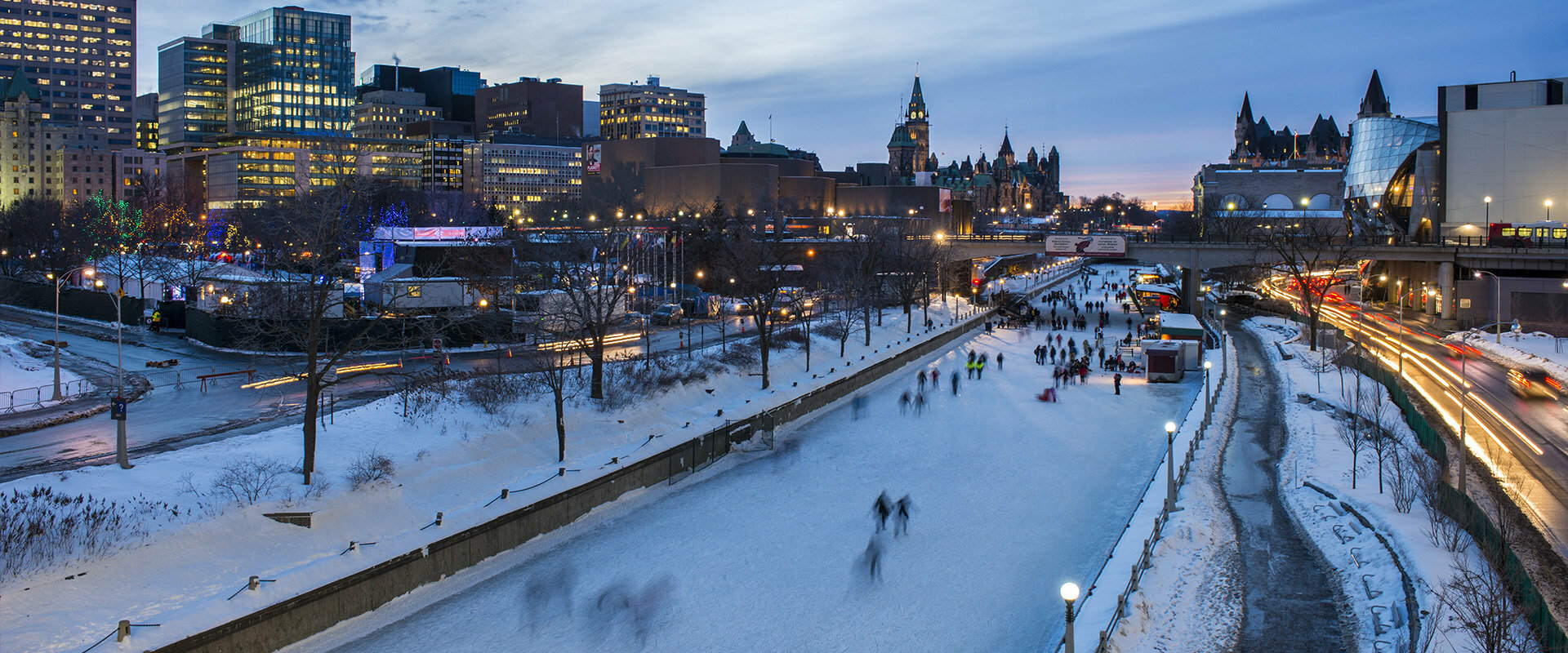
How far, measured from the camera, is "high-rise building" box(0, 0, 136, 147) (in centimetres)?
18888

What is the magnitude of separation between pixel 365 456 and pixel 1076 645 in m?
15.1

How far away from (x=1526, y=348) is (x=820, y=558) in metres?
39.8

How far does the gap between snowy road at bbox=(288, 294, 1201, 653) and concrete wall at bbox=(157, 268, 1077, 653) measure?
297 mm

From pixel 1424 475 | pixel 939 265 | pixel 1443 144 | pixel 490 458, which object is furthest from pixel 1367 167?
pixel 490 458

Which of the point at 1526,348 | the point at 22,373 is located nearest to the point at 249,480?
the point at 22,373

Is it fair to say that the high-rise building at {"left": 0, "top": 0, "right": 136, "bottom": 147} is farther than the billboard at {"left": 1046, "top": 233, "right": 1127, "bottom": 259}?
Yes

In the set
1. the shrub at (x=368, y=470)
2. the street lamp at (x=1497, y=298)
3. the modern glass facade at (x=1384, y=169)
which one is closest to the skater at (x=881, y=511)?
the shrub at (x=368, y=470)

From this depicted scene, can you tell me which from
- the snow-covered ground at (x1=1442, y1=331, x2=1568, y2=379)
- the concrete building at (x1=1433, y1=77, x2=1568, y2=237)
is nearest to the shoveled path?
the snow-covered ground at (x1=1442, y1=331, x2=1568, y2=379)

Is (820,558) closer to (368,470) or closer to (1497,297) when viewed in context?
(368,470)

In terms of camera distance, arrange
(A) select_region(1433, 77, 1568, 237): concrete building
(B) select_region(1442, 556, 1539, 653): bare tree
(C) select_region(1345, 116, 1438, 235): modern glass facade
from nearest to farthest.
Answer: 1. (B) select_region(1442, 556, 1539, 653): bare tree
2. (A) select_region(1433, 77, 1568, 237): concrete building
3. (C) select_region(1345, 116, 1438, 235): modern glass facade

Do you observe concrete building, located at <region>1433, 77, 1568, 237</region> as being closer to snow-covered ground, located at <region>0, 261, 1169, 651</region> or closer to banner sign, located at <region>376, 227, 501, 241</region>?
snow-covered ground, located at <region>0, 261, 1169, 651</region>

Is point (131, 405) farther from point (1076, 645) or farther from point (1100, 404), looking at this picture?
point (1100, 404)

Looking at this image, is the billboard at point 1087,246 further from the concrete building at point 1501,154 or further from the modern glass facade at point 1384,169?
the modern glass facade at point 1384,169

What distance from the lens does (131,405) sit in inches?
1251
